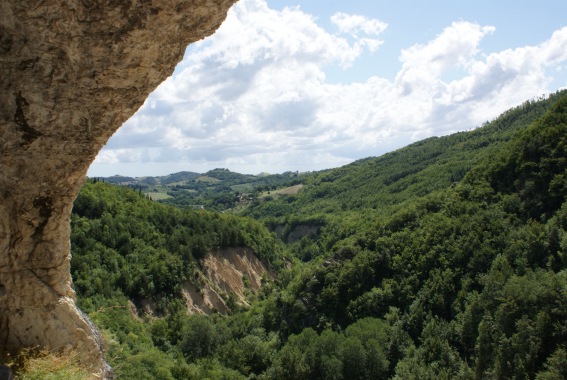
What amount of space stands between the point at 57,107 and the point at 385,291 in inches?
2120

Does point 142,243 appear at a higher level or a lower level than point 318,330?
higher

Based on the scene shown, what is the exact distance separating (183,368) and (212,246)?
38.3m

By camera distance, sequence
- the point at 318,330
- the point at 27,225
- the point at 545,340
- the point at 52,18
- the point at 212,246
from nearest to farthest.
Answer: the point at 52,18, the point at 27,225, the point at 545,340, the point at 318,330, the point at 212,246

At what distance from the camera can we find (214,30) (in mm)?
10781

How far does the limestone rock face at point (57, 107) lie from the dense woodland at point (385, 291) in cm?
2124

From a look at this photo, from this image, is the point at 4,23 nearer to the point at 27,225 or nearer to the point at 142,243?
the point at 27,225

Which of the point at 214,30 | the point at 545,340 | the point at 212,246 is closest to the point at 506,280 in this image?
the point at 545,340

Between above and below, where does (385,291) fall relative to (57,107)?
below

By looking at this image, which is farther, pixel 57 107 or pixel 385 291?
pixel 385 291

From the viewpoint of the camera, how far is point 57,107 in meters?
9.73

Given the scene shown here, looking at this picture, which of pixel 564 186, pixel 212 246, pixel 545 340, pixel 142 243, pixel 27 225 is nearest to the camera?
pixel 27 225

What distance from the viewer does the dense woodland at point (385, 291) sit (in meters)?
38.6

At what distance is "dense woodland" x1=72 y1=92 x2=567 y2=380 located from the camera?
38.6 metres

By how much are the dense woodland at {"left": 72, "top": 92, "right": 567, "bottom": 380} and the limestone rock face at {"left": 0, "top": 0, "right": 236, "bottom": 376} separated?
21236 millimetres
